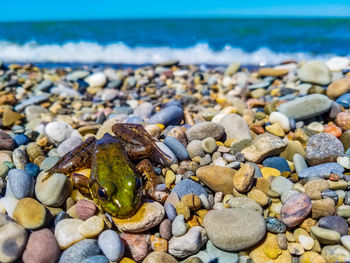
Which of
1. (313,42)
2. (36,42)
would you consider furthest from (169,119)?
(36,42)

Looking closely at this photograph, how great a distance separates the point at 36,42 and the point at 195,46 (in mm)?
9985

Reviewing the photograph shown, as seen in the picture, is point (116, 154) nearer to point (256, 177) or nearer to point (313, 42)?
point (256, 177)

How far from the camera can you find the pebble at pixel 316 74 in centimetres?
673

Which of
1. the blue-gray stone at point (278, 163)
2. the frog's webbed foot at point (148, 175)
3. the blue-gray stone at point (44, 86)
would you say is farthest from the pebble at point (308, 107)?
the blue-gray stone at point (44, 86)

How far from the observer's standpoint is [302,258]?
9.42 feet

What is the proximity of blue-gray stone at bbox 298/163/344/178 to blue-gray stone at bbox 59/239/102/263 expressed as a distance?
9.29ft

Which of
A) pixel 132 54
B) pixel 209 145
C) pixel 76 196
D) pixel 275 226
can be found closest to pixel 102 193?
pixel 76 196

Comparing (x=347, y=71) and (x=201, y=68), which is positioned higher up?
(x=347, y=71)

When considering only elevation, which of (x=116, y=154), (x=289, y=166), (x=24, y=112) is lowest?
(x=24, y=112)

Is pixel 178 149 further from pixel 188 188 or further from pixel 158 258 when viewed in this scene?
pixel 158 258

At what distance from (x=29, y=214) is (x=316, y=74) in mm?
6823

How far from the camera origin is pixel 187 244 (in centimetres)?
294

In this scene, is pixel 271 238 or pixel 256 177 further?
pixel 256 177

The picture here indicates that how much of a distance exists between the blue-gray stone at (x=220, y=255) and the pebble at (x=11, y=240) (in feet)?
6.35
